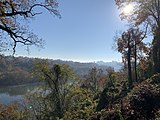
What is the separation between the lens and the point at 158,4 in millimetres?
30875

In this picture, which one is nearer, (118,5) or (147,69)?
(118,5)

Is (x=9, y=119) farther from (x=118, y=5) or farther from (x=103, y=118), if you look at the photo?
(x=103, y=118)

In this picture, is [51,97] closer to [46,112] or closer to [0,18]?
[46,112]

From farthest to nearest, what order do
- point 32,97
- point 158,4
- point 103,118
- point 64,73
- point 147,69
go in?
point 32,97, point 64,73, point 147,69, point 158,4, point 103,118

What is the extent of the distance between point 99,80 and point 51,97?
43.5 meters

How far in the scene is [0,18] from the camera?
13805 millimetres

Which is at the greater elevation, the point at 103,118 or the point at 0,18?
the point at 0,18

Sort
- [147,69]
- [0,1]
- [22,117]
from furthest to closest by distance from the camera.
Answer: [22,117], [147,69], [0,1]

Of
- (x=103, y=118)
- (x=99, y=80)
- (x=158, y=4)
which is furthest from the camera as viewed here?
(x=99, y=80)

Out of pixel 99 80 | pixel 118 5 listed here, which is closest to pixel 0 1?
pixel 118 5

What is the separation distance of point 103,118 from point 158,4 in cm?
2042

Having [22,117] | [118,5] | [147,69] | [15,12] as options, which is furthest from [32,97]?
[15,12]

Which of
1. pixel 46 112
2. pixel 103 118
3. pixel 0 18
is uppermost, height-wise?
A: pixel 0 18

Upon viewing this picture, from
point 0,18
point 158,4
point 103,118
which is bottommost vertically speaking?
point 103,118
